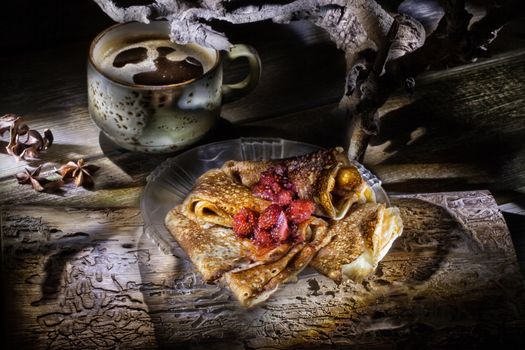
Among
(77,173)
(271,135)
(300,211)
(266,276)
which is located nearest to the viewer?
(266,276)

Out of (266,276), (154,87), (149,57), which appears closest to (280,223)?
(266,276)

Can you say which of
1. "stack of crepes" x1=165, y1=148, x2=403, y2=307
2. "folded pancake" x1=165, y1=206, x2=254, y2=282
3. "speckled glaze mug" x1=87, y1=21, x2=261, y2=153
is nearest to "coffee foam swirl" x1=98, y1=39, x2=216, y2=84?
"speckled glaze mug" x1=87, y1=21, x2=261, y2=153

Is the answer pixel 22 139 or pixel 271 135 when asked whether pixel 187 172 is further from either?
pixel 22 139

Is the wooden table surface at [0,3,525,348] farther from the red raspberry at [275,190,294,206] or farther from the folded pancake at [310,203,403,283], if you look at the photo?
the red raspberry at [275,190,294,206]

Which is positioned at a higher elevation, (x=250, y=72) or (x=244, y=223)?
(x=250, y=72)

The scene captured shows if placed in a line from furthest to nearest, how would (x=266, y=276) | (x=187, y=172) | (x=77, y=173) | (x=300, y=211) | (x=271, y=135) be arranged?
(x=271, y=135) < (x=77, y=173) < (x=187, y=172) < (x=300, y=211) < (x=266, y=276)

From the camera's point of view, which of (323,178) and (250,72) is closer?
(323,178)
